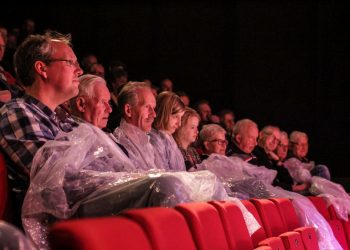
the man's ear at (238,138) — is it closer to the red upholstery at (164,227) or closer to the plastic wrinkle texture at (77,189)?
the plastic wrinkle texture at (77,189)

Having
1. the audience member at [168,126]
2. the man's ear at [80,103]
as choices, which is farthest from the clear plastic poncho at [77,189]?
the audience member at [168,126]

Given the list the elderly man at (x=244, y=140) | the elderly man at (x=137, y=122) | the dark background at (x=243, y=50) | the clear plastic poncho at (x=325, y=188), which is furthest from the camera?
the dark background at (x=243, y=50)

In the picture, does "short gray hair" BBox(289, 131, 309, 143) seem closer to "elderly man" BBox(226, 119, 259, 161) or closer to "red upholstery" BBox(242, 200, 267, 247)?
"elderly man" BBox(226, 119, 259, 161)

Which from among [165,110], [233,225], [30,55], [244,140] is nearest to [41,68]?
[30,55]

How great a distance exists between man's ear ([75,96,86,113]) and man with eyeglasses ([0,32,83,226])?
0.18 meters

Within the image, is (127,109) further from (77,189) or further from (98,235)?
(98,235)

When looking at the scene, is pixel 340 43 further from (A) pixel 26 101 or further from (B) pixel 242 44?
(A) pixel 26 101

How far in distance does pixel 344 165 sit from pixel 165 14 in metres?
1.72

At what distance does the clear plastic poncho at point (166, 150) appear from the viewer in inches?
75.3

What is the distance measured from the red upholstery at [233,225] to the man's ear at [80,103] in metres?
0.52

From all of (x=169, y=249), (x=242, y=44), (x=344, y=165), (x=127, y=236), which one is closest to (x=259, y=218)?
(x=169, y=249)

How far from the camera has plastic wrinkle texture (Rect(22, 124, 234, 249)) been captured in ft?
3.40

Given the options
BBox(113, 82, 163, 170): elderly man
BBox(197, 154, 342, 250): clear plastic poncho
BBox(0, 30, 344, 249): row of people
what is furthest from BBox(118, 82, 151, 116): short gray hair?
BBox(197, 154, 342, 250): clear plastic poncho

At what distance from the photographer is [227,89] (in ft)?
14.6
